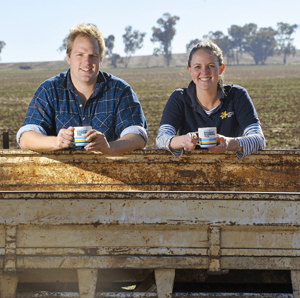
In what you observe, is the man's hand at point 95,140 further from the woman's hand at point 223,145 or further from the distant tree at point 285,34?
the distant tree at point 285,34

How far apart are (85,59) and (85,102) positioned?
369 mm

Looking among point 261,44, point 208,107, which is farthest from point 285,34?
point 208,107

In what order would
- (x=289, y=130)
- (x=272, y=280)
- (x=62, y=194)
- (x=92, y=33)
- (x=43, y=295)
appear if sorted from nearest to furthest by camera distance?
1. (x=62, y=194)
2. (x=43, y=295)
3. (x=272, y=280)
4. (x=92, y=33)
5. (x=289, y=130)

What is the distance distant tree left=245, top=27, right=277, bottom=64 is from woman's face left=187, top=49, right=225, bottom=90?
425 ft

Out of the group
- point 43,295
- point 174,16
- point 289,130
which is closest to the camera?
point 43,295

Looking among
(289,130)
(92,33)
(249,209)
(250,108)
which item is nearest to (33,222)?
(249,209)

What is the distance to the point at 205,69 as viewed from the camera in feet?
12.3

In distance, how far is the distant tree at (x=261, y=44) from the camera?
421ft

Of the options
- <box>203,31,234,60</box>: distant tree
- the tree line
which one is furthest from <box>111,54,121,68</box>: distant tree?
<box>203,31,234,60</box>: distant tree

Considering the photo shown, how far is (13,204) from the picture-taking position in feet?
8.40

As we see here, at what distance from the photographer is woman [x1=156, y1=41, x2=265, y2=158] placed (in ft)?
12.3

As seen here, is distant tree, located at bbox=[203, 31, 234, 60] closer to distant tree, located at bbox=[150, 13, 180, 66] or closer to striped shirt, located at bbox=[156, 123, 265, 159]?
distant tree, located at bbox=[150, 13, 180, 66]

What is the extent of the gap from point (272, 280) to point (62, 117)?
6.82ft

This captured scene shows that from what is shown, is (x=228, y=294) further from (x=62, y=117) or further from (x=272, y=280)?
(x=62, y=117)
